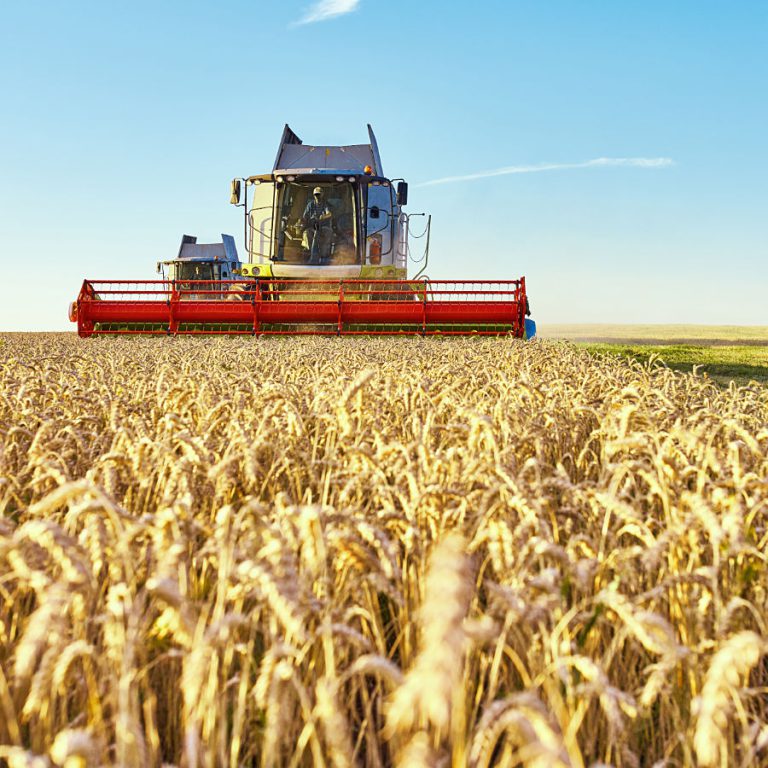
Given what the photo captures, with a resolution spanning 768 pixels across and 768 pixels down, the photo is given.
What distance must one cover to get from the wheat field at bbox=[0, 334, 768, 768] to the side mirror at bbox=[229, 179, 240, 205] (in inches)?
469

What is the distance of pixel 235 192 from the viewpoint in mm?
14562

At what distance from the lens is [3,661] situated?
1.97 metres

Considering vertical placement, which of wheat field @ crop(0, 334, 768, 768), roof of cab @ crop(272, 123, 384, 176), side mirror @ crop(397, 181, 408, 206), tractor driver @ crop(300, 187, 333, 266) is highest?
roof of cab @ crop(272, 123, 384, 176)

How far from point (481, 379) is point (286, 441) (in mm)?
2844

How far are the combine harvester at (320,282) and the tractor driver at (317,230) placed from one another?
2cm

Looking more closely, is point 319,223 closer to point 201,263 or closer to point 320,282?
point 320,282

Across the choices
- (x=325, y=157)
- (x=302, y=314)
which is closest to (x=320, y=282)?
(x=302, y=314)

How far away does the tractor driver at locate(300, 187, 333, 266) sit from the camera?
15.2 metres

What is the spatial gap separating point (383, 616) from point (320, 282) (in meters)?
11.2

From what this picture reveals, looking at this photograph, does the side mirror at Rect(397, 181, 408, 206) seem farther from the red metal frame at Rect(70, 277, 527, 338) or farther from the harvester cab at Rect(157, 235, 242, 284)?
the harvester cab at Rect(157, 235, 242, 284)


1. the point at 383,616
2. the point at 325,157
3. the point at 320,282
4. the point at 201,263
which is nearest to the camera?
the point at 383,616

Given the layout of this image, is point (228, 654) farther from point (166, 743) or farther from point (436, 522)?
point (436, 522)

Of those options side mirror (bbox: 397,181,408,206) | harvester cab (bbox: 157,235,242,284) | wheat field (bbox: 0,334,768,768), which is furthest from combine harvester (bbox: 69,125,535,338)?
harvester cab (bbox: 157,235,242,284)

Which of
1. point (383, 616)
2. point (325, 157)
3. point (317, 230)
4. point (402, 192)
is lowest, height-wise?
point (383, 616)
